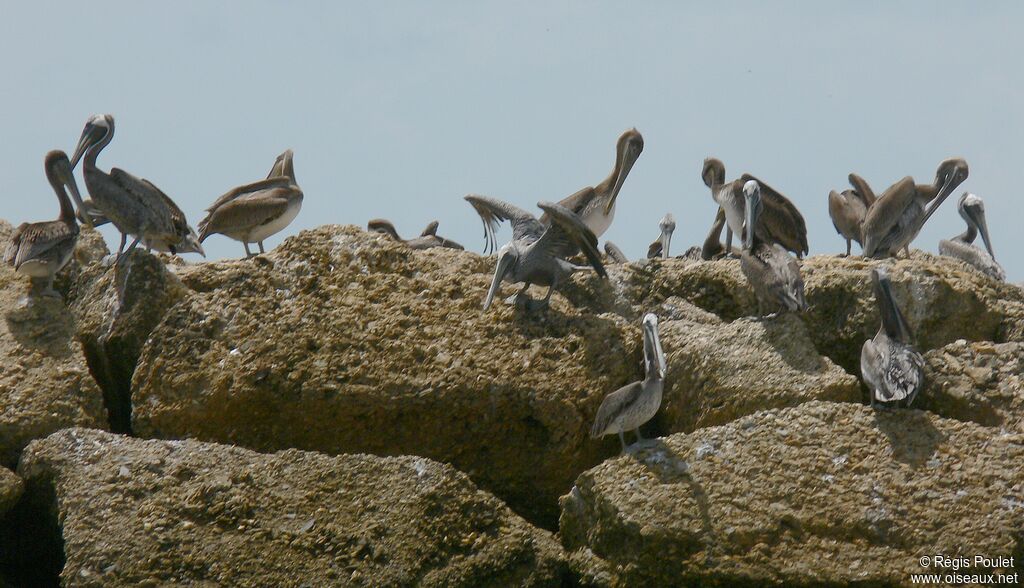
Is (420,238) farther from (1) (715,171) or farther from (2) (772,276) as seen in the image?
(2) (772,276)

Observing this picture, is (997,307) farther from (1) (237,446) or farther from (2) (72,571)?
(2) (72,571)

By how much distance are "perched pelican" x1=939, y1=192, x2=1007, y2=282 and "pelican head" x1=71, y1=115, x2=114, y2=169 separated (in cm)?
905

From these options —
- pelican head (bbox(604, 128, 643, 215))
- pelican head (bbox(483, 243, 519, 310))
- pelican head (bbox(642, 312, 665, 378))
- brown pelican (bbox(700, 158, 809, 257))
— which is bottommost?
pelican head (bbox(642, 312, 665, 378))

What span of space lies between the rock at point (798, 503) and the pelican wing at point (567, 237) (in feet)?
7.74

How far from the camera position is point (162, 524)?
8.59 metres

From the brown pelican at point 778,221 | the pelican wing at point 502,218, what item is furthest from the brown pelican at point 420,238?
the brown pelican at point 778,221

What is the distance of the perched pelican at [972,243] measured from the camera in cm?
1544

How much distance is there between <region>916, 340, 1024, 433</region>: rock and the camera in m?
9.70

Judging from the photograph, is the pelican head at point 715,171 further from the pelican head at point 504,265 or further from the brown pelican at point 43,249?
the brown pelican at point 43,249

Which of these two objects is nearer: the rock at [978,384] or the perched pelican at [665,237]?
the rock at [978,384]

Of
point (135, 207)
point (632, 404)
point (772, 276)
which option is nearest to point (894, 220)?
point (772, 276)

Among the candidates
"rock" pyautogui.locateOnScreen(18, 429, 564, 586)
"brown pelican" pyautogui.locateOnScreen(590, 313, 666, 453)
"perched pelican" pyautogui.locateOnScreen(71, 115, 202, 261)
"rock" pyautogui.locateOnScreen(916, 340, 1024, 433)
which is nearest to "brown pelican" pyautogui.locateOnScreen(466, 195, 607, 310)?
"brown pelican" pyautogui.locateOnScreen(590, 313, 666, 453)

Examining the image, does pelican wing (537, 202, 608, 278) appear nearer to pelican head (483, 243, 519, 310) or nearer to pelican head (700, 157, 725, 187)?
pelican head (483, 243, 519, 310)

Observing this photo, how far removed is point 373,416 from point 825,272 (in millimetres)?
3831
